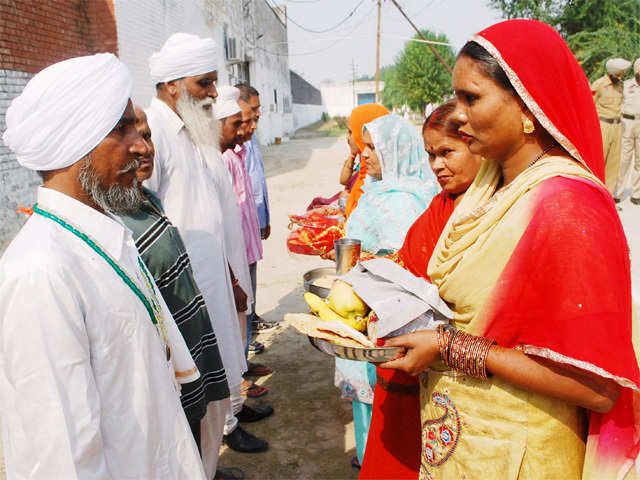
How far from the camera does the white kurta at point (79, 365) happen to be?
123cm

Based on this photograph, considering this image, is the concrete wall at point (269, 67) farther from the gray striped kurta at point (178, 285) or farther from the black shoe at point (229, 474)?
the gray striped kurta at point (178, 285)

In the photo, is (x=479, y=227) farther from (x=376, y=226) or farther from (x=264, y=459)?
(x=264, y=459)

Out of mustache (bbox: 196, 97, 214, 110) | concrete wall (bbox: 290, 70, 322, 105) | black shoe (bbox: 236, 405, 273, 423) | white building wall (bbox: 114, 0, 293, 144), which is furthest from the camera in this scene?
concrete wall (bbox: 290, 70, 322, 105)

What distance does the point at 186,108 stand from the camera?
3195 mm

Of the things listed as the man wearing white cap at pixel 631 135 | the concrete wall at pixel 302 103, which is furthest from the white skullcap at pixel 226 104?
the concrete wall at pixel 302 103

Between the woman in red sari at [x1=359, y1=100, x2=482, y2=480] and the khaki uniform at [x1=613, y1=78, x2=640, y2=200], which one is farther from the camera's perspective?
the khaki uniform at [x1=613, y1=78, x2=640, y2=200]

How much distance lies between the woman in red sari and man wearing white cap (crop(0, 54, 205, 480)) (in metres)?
0.95

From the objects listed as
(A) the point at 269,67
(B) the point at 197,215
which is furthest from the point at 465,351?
(A) the point at 269,67

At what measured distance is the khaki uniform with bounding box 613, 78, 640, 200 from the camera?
9805mm

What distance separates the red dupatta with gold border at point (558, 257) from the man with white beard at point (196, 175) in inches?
68.3

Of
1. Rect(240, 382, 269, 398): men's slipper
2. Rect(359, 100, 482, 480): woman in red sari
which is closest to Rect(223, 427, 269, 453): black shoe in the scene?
Rect(240, 382, 269, 398): men's slipper

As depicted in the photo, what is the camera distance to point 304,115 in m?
48.5

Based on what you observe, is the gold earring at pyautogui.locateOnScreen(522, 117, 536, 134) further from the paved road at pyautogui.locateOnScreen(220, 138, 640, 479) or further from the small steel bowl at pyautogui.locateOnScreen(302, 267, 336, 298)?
the paved road at pyautogui.locateOnScreen(220, 138, 640, 479)

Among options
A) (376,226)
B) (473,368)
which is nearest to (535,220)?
(473,368)
